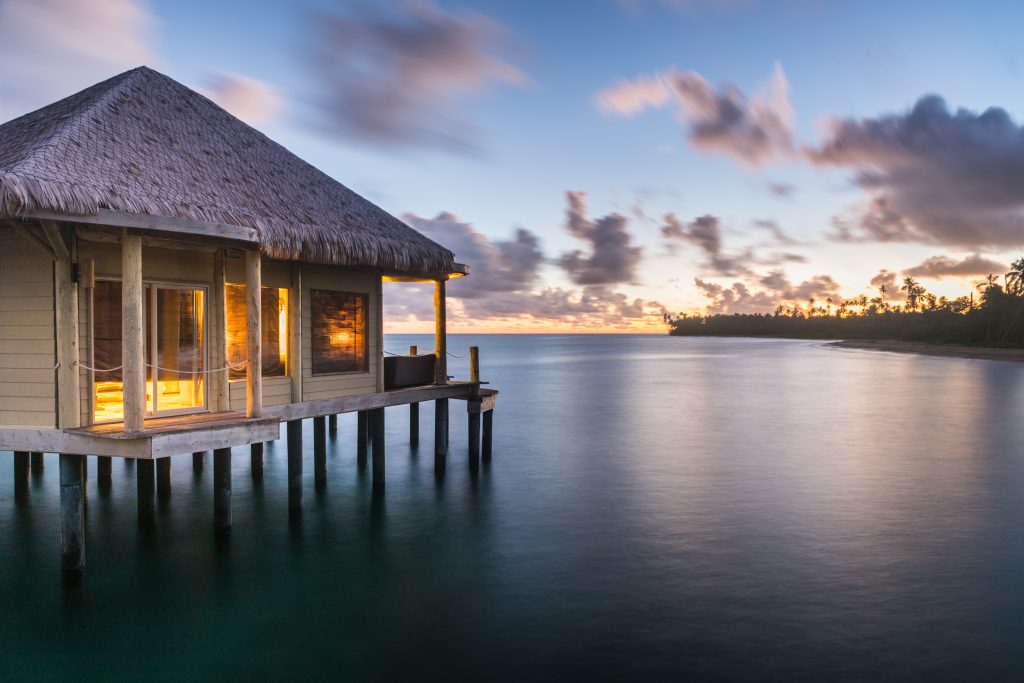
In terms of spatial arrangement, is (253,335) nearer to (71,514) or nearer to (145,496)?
(71,514)

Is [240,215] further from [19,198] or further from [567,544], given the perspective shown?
[567,544]

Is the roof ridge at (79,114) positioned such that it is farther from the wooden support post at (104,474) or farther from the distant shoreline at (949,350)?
the distant shoreline at (949,350)

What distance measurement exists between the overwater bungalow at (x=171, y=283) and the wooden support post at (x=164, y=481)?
1866 mm

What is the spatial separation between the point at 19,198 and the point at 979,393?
43510 millimetres

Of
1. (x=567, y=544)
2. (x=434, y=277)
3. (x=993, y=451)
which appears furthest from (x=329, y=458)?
(x=993, y=451)

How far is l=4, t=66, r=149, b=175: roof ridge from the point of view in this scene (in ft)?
25.6

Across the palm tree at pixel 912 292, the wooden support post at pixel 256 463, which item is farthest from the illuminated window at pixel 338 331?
the palm tree at pixel 912 292

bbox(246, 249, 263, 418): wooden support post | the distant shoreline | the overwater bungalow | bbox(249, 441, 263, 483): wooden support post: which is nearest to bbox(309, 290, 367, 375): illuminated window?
the overwater bungalow

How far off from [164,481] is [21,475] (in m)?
2.86

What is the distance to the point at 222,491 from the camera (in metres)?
11.2

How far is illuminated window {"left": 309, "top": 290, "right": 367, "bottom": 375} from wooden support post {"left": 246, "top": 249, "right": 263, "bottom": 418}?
6.71 ft

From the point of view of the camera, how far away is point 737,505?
15.1m

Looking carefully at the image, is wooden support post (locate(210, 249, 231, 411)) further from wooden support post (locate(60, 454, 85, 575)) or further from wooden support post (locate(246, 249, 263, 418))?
wooden support post (locate(60, 454, 85, 575))

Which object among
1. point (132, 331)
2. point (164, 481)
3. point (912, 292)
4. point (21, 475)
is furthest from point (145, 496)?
point (912, 292)
